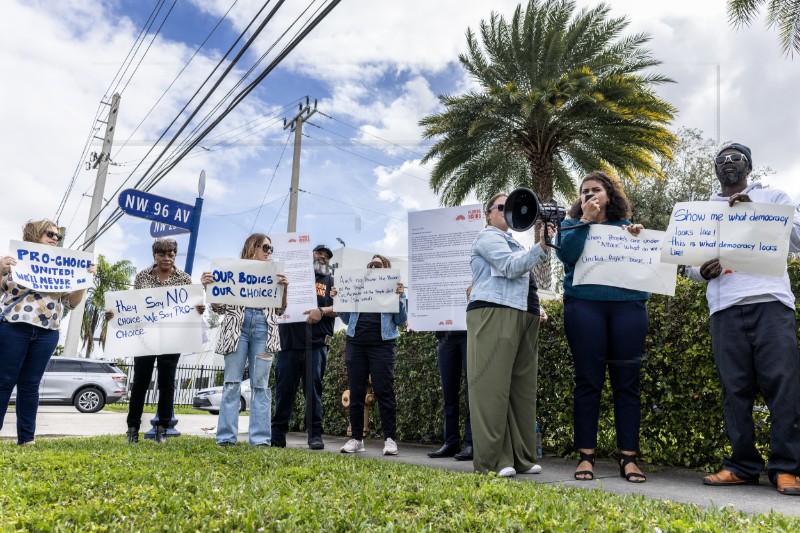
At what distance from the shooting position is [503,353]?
431cm

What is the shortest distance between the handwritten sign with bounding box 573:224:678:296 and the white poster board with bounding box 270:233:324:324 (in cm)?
295

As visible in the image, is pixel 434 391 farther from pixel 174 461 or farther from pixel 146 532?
pixel 146 532

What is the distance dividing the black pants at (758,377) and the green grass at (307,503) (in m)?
1.22

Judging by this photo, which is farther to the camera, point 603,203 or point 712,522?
point 603,203

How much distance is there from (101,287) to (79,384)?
95.9 feet

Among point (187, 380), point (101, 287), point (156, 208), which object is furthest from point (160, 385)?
point (101, 287)

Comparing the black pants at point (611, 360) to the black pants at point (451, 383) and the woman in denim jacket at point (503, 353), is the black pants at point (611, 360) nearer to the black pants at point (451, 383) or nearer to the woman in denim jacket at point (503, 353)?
the woman in denim jacket at point (503, 353)

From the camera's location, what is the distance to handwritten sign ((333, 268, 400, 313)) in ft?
20.2

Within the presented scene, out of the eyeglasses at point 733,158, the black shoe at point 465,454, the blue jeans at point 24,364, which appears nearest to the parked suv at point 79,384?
Result: the blue jeans at point 24,364

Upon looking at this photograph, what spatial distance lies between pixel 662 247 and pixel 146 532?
11.8 feet

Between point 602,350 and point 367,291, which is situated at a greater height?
point 367,291

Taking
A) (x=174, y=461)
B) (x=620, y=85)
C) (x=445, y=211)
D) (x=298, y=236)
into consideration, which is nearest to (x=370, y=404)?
(x=298, y=236)

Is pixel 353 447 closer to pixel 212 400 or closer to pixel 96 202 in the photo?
pixel 212 400

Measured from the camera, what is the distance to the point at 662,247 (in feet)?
14.0
